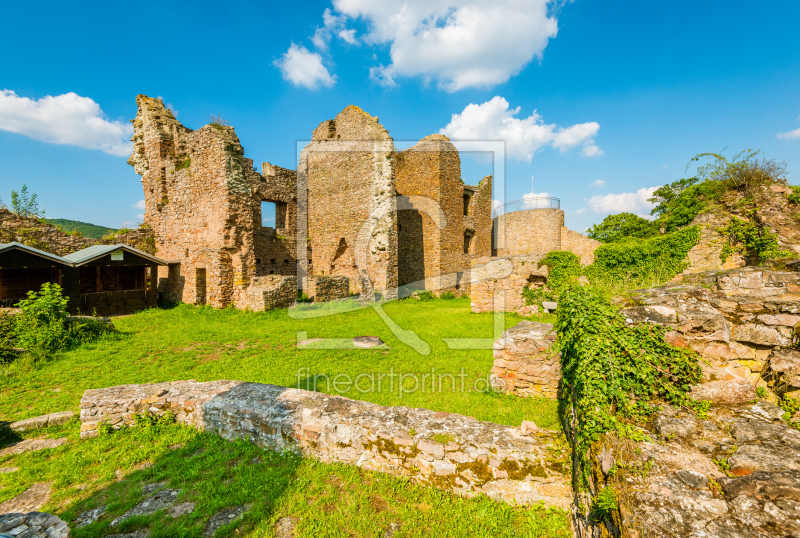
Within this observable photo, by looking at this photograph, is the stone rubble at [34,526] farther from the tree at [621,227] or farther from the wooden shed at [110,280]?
the tree at [621,227]

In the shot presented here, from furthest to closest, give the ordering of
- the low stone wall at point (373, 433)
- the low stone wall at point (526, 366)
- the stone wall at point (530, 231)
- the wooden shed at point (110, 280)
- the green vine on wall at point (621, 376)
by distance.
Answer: the stone wall at point (530, 231) → the wooden shed at point (110, 280) → the low stone wall at point (526, 366) → the low stone wall at point (373, 433) → the green vine on wall at point (621, 376)

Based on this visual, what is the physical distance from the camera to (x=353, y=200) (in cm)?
1697

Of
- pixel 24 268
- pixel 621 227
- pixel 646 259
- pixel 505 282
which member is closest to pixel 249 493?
pixel 505 282

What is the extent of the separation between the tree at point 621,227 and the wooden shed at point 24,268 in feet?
112

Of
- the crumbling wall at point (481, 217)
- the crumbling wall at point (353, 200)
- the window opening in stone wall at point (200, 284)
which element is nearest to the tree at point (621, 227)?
the crumbling wall at point (481, 217)

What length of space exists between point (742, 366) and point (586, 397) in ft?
6.28

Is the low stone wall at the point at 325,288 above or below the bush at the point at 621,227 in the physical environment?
below

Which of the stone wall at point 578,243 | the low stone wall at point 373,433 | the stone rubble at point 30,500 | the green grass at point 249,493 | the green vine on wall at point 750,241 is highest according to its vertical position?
the stone wall at point 578,243

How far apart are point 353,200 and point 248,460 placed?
14.5 metres

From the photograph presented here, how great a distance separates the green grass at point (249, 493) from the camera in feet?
8.95

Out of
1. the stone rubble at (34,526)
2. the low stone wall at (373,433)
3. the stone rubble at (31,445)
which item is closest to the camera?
the stone rubble at (34,526)

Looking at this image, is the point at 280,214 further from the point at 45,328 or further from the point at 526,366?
the point at 526,366

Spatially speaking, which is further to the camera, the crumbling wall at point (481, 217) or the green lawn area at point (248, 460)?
the crumbling wall at point (481, 217)

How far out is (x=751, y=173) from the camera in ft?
29.5
